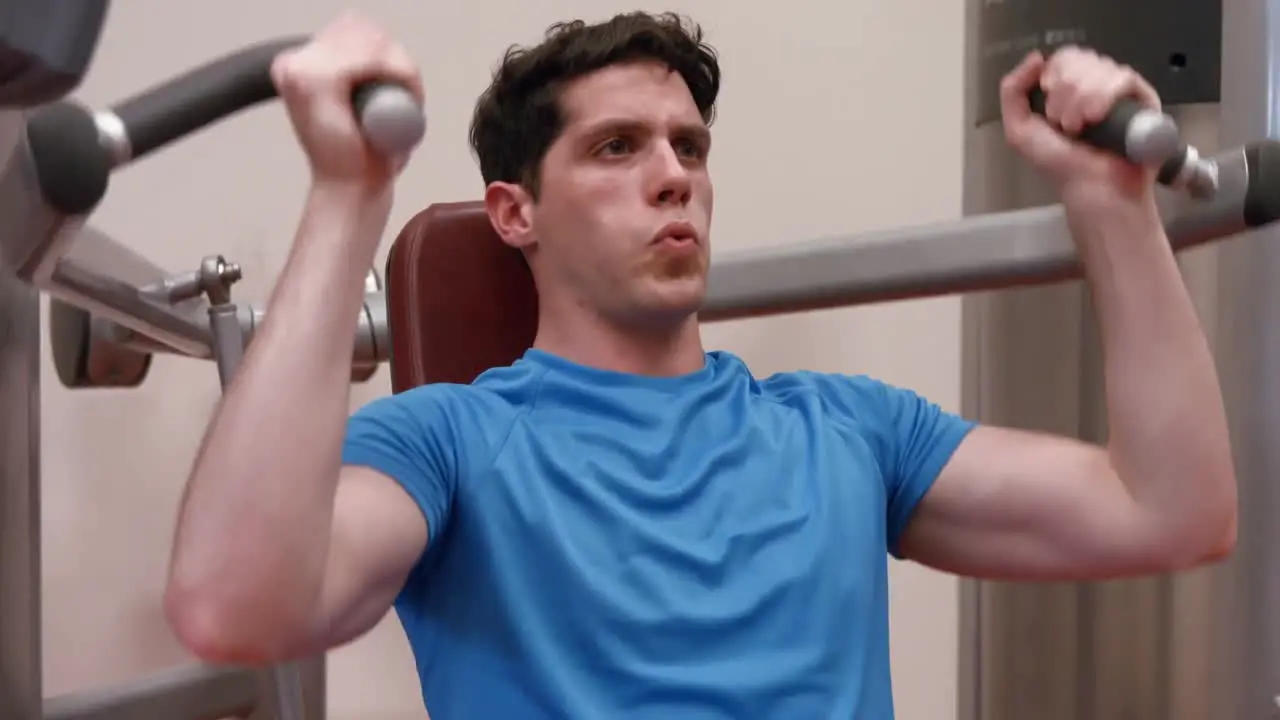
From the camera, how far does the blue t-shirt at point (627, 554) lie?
1.02 meters

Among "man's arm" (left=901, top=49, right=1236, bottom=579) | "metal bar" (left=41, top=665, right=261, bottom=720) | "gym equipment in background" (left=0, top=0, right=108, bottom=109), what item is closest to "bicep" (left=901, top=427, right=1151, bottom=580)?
"man's arm" (left=901, top=49, right=1236, bottom=579)

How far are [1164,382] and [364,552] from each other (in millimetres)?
693

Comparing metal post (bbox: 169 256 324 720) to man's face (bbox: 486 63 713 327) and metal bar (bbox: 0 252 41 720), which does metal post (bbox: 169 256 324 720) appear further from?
man's face (bbox: 486 63 713 327)

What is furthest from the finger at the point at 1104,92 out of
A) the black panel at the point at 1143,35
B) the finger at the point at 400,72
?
the finger at the point at 400,72

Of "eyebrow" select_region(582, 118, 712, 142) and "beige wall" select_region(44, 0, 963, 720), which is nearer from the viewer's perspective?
"eyebrow" select_region(582, 118, 712, 142)

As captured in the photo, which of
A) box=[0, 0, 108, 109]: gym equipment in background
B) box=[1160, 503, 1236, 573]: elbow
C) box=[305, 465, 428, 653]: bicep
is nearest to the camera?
box=[0, 0, 108, 109]: gym equipment in background

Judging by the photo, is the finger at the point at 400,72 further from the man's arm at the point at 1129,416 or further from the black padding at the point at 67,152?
the man's arm at the point at 1129,416

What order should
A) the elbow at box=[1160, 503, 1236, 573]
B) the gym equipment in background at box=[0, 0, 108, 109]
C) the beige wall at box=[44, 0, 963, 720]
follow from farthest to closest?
the beige wall at box=[44, 0, 963, 720]
the elbow at box=[1160, 503, 1236, 573]
the gym equipment in background at box=[0, 0, 108, 109]

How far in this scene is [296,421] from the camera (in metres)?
0.81

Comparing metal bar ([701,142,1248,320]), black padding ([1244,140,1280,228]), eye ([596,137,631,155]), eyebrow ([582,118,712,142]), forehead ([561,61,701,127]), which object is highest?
forehead ([561,61,701,127])

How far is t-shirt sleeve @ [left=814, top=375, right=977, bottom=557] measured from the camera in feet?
4.03

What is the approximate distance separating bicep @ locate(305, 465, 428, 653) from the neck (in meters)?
0.30

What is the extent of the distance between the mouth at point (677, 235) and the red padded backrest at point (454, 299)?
9.7 inches

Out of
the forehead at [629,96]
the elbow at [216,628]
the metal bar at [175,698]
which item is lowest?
the metal bar at [175,698]
